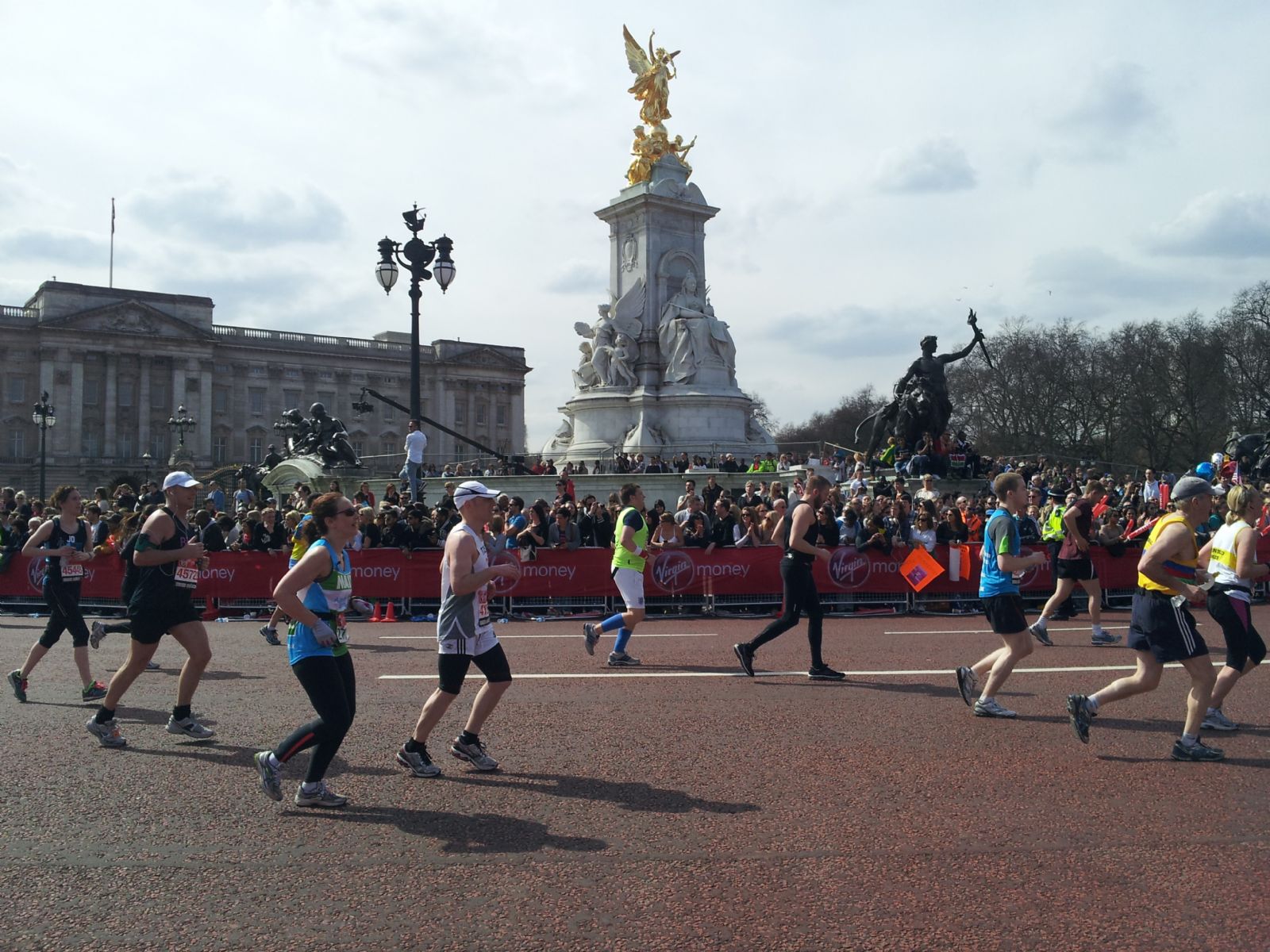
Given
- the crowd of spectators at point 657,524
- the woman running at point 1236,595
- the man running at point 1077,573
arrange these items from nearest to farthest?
the woman running at point 1236,595 < the man running at point 1077,573 < the crowd of spectators at point 657,524

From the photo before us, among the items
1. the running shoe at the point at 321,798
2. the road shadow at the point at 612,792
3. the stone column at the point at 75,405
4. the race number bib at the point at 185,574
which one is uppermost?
the stone column at the point at 75,405

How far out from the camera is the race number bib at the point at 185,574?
783 centimetres

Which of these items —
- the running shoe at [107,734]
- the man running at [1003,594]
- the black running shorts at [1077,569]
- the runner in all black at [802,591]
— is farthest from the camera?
the black running shorts at [1077,569]

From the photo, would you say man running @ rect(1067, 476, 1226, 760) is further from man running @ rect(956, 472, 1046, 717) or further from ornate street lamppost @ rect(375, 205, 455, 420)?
ornate street lamppost @ rect(375, 205, 455, 420)

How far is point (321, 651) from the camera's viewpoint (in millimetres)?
6070

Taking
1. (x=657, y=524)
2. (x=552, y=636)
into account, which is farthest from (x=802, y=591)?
(x=657, y=524)

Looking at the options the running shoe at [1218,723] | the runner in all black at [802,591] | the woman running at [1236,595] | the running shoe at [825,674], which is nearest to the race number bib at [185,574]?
the runner in all black at [802,591]

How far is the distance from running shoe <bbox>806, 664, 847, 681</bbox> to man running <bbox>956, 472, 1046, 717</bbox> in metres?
1.56

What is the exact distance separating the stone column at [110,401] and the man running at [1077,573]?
88.2 metres

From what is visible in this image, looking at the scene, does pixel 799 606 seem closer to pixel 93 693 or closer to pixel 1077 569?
pixel 1077 569

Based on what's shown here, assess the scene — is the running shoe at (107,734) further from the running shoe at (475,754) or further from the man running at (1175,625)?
the man running at (1175,625)

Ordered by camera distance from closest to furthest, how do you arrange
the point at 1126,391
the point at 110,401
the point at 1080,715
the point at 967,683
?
the point at 1080,715 → the point at 967,683 → the point at 1126,391 → the point at 110,401

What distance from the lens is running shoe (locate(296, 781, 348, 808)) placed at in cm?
605

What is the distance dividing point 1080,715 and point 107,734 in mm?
6501
